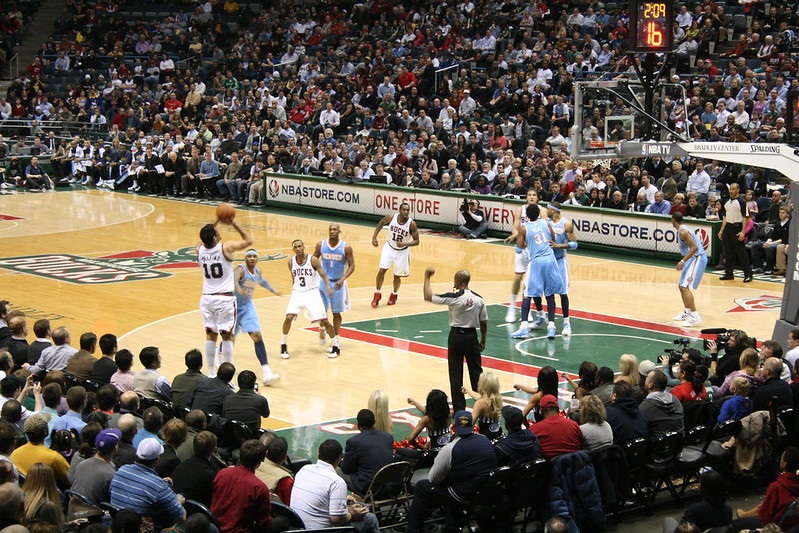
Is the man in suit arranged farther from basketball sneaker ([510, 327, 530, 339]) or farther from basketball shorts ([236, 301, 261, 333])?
basketball sneaker ([510, 327, 530, 339])

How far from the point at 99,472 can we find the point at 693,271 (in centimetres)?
1166

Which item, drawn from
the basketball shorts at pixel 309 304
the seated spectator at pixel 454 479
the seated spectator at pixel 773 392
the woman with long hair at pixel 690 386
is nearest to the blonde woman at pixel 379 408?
the seated spectator at pixel 454 479

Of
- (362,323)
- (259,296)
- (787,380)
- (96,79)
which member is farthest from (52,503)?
(96,79)

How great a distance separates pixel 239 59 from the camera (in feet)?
136

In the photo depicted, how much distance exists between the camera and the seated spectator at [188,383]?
1178 centimetres

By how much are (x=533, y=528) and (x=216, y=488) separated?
2790 mm

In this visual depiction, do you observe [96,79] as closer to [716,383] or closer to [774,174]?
[774,174]

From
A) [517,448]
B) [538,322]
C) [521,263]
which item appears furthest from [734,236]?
[517,448]

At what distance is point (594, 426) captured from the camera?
1016cm

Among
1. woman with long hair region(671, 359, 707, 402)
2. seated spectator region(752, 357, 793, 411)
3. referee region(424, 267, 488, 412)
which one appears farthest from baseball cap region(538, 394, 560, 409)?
referee region(424, 267, 488, 412)

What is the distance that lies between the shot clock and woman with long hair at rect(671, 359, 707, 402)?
575 cm

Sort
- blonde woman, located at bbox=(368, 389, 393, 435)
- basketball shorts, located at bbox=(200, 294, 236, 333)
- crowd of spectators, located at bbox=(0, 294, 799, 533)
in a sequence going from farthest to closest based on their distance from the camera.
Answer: basketball shorts, located at bbox=(200, 294, 236, 333) → blonde woman, located at bbox=(368, 389, 393, 435) → crowd of spectators, located at bbox=(0, 294, 799, 533)

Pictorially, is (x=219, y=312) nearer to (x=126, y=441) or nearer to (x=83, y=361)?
(x=83, y=361)

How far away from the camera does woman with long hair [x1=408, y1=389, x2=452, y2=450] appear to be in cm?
1047
